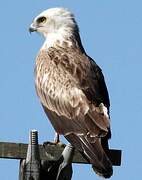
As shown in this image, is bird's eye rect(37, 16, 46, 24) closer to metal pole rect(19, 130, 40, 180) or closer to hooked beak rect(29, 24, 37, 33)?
hooked beak rect(29, 24, 37, 33)

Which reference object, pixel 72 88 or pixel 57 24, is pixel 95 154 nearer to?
pixel 72 88

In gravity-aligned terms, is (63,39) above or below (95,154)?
above

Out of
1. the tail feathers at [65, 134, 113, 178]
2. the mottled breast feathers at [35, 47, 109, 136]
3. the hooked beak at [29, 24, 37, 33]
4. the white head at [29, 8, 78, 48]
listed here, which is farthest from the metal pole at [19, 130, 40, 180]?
the hooked beak at [29, 24, 37, 33]

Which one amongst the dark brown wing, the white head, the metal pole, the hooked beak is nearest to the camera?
the metal pole

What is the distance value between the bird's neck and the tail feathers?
9.66 ft

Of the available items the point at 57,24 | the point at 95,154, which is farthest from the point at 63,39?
the point at 95,154

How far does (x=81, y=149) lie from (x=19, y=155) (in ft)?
5.45

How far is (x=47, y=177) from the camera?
948 centimetres

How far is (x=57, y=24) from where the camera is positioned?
15.1 meters

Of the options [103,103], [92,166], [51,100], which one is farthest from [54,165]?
[51,100]

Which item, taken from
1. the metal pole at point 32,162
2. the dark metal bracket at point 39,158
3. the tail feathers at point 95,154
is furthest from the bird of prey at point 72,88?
the metal pole at point 32,162

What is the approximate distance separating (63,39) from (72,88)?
1.84m

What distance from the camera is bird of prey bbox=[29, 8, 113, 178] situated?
1142 centimetres

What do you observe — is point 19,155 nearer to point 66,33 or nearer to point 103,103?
point 103,103
